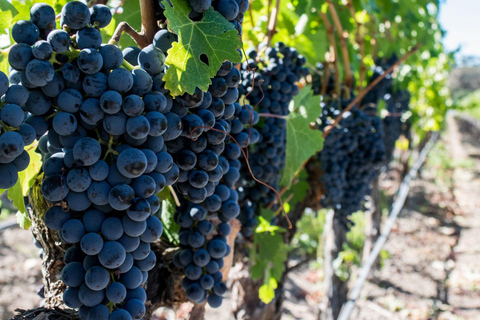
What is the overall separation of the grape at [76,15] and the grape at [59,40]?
0.02 metres

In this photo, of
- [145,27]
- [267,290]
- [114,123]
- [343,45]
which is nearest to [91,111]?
[114,123]

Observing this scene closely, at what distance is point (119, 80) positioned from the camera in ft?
2.00

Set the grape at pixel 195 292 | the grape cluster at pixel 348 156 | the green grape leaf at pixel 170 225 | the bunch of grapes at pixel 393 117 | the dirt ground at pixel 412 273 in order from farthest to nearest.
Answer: the dirt ground at pixel 412 273, the bunch of grapes at pixel 393 117, the grape cluster at pixel 348 156, the green grape leaf at pixel 170 225, the grape at pixel 195 292

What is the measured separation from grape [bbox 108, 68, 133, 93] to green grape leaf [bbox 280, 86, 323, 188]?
2.55 ft

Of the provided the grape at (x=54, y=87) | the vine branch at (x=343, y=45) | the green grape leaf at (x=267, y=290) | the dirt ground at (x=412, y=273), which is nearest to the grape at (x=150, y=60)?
the grape at (x=54, y=87)

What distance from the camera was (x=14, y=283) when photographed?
3635 mm

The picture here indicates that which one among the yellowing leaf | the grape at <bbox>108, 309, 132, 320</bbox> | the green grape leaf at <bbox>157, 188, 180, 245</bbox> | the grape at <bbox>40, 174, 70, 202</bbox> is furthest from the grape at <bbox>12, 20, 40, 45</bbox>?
the yellowing leaf

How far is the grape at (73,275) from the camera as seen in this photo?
0.62 m

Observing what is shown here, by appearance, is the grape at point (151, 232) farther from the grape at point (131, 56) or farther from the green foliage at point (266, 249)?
the green foliage at point (266, 249)

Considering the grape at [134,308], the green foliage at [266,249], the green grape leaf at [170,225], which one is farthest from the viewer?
the green foliage at [266,249]

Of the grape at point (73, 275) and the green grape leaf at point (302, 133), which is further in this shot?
the green grape leaf at point (302, 133)

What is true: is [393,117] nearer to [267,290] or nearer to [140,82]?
[267,290]

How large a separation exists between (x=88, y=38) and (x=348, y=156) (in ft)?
5.60

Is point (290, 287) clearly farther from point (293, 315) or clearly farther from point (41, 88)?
point (41, 88)
